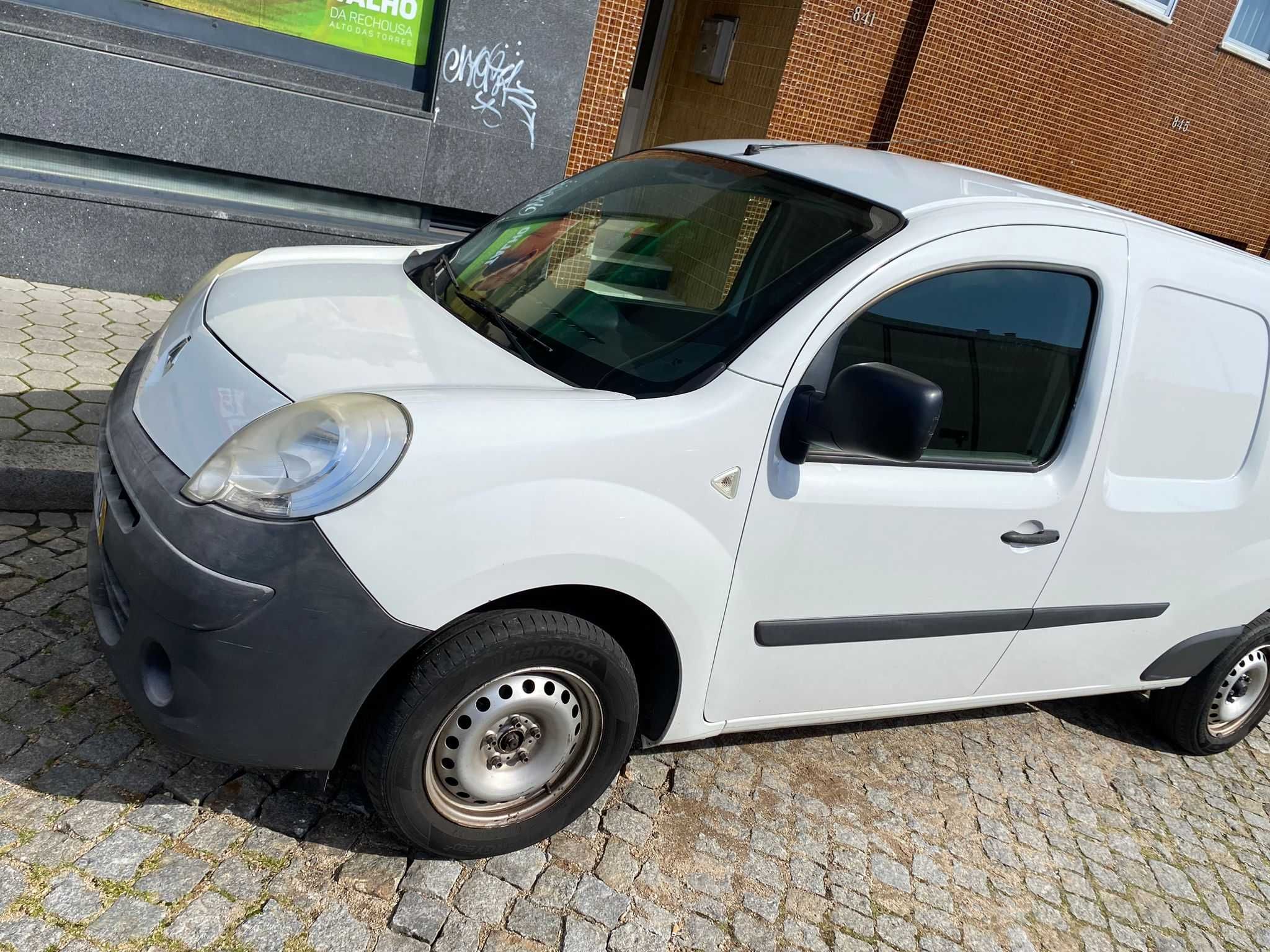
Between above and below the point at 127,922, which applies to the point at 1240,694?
above

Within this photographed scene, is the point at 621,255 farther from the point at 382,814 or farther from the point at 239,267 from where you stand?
the point at 382,814

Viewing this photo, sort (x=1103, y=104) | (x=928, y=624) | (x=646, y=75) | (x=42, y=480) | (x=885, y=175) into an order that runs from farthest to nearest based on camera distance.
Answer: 1. (x=1103, y=104)
2. (x=646, y=75)
3. (x=42, y=480)
4. (x=885, y=175)
5. (x=928, y=624)

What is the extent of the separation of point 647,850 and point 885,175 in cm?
219

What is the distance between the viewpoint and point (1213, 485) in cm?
354

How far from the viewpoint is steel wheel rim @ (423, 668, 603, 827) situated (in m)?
2.52

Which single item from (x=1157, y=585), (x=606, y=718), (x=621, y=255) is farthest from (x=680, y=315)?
(x=1157, y=585)

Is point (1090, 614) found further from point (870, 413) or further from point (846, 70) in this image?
point (846, 70)

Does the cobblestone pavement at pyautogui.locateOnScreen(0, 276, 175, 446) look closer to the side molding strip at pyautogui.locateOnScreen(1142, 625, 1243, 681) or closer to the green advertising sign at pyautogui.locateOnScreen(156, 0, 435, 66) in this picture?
the green advertising sign at pyautogui.locateOnScreen(156, 0, 435, 66)

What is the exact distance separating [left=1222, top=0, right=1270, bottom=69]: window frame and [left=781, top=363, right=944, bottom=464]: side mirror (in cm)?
1383

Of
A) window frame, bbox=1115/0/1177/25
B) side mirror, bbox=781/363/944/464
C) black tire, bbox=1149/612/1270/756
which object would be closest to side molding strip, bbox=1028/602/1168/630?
black tire, bbox=1149/612/1270/756

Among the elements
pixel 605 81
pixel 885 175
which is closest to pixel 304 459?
pixel 885 175

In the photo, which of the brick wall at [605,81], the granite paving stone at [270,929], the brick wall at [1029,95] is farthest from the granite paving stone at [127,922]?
the brick wall at [1029,95]

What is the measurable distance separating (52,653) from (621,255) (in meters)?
2.13

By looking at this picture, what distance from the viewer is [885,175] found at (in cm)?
321
